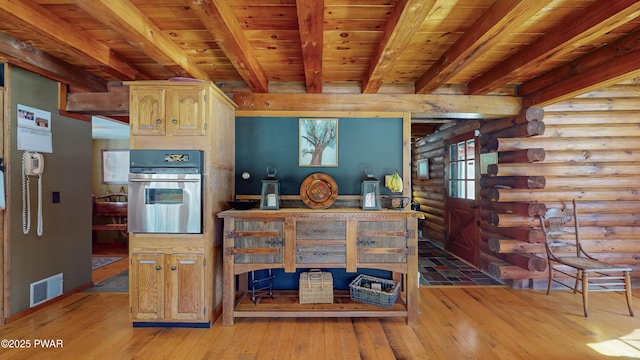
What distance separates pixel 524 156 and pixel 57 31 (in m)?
4.62

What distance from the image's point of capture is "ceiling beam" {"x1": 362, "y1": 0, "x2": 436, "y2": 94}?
1.78 meters

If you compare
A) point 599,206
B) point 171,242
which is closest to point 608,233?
point 599,206

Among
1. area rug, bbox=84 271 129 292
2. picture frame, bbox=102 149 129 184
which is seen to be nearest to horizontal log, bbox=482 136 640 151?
area rug, bbox=84 271 129 292

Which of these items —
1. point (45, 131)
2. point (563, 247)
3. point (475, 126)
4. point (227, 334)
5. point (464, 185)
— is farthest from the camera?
point (464, 185)

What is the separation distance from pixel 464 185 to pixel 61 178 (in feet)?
18.2

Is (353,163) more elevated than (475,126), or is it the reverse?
(475,126)

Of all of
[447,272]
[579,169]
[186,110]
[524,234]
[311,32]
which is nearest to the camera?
[311,32]

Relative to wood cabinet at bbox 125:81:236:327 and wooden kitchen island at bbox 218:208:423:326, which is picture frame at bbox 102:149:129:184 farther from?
wooden kitchen island at bbox 218:208:423:326

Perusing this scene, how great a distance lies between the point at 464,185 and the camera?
4934 mm

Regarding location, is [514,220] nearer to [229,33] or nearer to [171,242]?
[229,33]

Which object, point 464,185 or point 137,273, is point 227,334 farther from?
point 464,185

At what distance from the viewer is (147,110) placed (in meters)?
2.67

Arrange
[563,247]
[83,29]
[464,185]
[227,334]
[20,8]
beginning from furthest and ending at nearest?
1. [464,185]
2. [563,247]
3. [227,334]
4. [83,29]
5. [20,8]

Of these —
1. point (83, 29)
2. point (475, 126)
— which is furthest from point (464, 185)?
point (83, 29)
